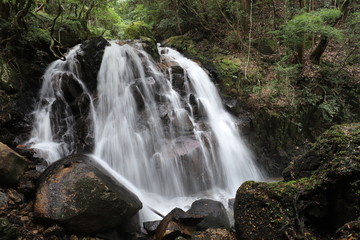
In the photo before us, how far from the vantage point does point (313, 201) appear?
2928 mm

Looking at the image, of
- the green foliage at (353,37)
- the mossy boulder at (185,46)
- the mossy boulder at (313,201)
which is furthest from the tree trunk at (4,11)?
the green foliage at (353,37)

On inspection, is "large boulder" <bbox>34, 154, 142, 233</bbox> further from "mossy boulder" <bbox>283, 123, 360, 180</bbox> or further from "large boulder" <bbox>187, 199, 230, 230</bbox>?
"mossy boulder" <bbox>283, 123, 360, 180</bbox>

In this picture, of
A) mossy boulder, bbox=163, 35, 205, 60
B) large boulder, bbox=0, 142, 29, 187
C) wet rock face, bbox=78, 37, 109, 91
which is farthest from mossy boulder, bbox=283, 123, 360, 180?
mossy boulder, bbox=163, 35, 205, 60

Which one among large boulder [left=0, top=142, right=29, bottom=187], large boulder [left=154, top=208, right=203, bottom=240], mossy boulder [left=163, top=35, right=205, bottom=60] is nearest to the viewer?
large boulder [left=0, top=142, right=29, bottom=187]

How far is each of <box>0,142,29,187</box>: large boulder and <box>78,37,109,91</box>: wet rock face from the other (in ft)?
13.7

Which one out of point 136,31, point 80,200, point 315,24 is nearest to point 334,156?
point 80,200

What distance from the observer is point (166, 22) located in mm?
13531

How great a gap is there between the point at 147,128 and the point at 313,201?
506 centimetres

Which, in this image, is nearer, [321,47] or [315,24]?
[315,24]

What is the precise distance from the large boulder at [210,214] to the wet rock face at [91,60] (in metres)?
5.49

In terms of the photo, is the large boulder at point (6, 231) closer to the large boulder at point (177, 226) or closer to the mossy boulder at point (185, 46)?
the large boulder at point (177, 226)

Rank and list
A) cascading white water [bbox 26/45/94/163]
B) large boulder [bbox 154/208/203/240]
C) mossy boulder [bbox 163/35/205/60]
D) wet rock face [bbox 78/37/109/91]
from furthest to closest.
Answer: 1. mossy boulder [bbox 163/35/205/60]
2. wet rock face [bbox 78/37/109/91]
3. cascading white water [bbox 26/45/94/163]
4. large boulder [bbox 154/208/203/240]

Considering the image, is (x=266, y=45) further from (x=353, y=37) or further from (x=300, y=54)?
(x=353, y=37)

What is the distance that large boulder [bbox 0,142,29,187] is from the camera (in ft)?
12.2
